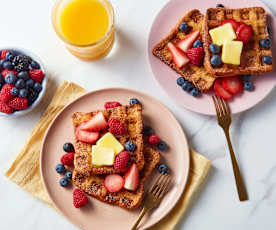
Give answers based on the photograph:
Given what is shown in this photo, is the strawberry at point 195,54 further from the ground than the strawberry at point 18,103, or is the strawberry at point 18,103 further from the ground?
the strawberry at point 195,54

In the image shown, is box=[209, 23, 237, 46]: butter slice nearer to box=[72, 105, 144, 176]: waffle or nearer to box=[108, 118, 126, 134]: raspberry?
box=[72, 105, 144, 176]: waffle

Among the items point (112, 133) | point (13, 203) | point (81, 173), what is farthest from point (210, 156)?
point (13, 203)

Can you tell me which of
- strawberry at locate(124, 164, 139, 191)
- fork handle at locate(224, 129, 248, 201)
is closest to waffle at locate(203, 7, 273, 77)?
fork handle at locate(224, 129, 248, 201)

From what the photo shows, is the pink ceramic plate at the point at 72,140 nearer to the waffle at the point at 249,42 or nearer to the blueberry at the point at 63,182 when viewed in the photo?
the blueberry at the point at 63,182

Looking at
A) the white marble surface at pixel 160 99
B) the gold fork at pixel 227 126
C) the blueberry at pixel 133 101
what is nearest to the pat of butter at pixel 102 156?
the blueberry at pixel 133 101

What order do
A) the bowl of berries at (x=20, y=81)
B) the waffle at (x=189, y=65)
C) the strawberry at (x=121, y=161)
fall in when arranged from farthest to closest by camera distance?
1. the waffle at (x=189, y=65)
2. the bowl of berries at (x=20, y=81)
3. the strawberry at (x=121, y=161)

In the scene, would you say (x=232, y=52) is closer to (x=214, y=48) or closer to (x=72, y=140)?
(x=214, y=48)
